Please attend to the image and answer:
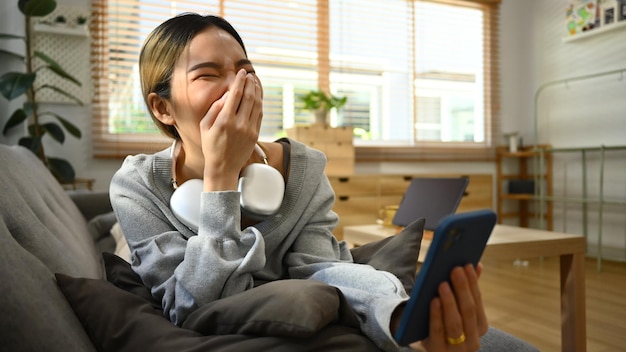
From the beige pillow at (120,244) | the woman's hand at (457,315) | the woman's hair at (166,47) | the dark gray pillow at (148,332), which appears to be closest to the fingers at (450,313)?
the woman's hand at (457,315)

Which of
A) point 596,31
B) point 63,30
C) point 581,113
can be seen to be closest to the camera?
point 63,30

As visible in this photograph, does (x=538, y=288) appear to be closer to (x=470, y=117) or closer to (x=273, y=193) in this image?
(x=470, y=117)

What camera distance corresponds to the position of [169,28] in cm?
81

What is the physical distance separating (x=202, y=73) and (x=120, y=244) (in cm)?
114

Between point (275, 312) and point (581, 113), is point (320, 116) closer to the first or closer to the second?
point (581, 113)

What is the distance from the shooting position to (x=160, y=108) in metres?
0.85

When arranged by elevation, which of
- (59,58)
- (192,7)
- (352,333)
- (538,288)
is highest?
(192,7)

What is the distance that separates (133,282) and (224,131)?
28 centimetres

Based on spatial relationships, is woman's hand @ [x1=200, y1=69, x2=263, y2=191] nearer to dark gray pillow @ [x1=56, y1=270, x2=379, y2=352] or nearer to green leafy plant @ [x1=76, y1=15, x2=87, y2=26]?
dark gray pillow @ [x1=56, y1=270, x2=379, y2=352]

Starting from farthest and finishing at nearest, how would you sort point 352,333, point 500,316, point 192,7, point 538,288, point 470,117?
point 470,117 → point 192,7 → point 538,288 → point 500,316 → point 352,333

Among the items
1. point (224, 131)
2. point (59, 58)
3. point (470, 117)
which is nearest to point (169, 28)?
point (224, 131)

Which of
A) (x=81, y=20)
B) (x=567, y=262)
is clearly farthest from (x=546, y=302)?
(x=81, y=20)

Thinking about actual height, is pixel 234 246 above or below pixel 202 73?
below

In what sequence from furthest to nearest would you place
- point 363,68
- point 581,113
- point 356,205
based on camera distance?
point 363,68 < point 581,113 < point 356,205
